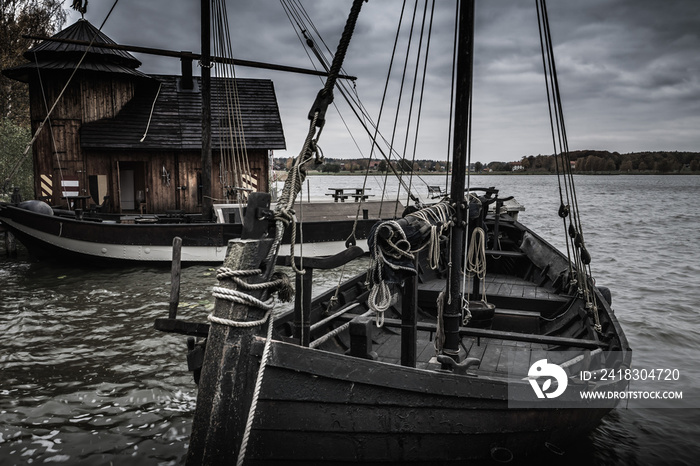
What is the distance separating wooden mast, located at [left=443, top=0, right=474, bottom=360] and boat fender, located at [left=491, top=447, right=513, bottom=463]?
0.82m

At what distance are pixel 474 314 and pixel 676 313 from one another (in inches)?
298

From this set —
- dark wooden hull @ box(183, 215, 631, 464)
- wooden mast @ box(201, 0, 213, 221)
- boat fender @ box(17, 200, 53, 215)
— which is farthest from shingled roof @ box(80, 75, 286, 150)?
dark wooden hull @ box(183, 215, 631, 464)

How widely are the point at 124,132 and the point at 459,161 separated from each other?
16.9 meters

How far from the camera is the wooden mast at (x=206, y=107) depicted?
14039mm

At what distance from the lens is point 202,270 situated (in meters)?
13.9

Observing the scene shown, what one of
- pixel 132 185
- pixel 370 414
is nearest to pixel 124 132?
pixel 132 185

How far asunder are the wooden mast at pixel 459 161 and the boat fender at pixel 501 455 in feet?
2.68

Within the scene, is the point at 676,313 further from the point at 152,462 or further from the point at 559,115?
the point at 152,462

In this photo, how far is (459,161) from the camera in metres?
4.61

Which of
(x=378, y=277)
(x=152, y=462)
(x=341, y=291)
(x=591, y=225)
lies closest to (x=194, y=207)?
(x=341, y=291)

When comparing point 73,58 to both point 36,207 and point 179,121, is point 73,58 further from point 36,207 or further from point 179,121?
point 36,207

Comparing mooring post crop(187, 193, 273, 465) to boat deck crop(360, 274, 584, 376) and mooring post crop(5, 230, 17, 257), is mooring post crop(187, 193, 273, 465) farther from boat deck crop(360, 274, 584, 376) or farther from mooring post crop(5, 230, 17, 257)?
mooring post crop(5, 230, 17, 257)

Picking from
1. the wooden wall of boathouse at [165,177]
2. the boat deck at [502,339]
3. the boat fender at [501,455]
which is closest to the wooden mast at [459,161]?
the boat deck at [502,339]

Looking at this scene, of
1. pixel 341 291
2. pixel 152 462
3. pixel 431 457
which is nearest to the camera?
pixel 431 457
